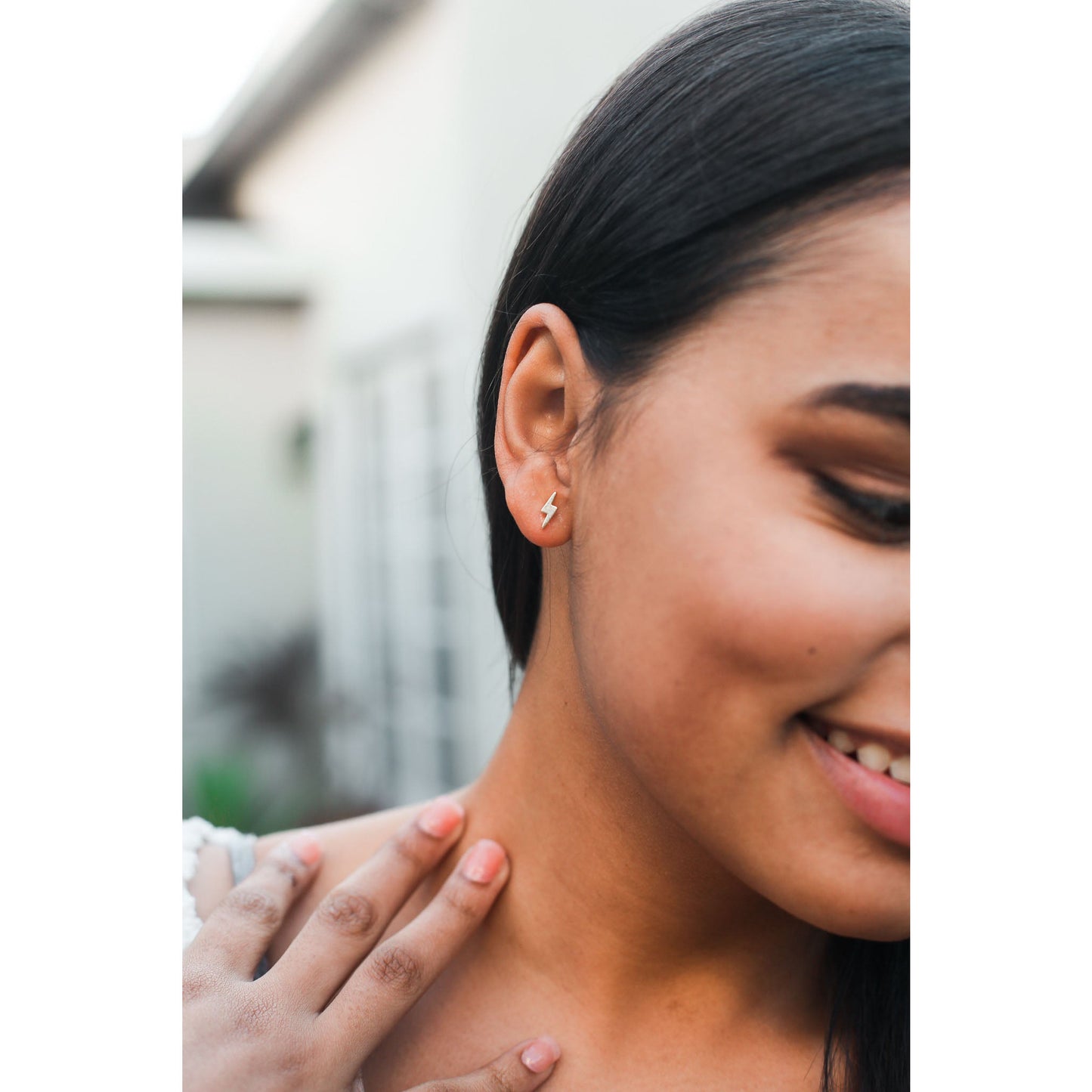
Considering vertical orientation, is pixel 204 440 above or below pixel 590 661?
above

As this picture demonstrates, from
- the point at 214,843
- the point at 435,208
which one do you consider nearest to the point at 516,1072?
the point at 214,843

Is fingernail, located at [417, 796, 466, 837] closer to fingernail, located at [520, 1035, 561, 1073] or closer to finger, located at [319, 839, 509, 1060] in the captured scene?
finger, located at [319, 839, 509, 1060]

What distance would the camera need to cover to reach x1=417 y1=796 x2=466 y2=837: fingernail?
0.70 meters

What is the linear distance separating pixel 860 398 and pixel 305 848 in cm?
52

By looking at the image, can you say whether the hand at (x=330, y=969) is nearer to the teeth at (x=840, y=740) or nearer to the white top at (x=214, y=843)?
the white top at (x=214, y=843)

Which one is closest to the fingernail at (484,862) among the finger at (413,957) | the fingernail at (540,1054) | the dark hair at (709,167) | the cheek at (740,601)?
the finger at (413,957)

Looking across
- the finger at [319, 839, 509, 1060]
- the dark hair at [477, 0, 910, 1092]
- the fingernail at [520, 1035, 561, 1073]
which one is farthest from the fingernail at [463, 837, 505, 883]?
the dark hair at [477, 0, 910, 1092]

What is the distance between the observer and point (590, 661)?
578mm
